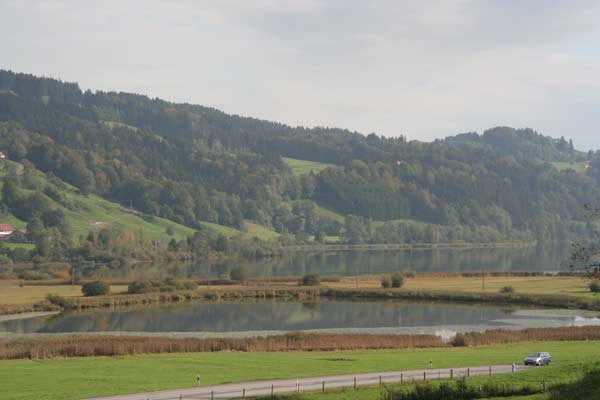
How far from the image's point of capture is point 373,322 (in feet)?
315

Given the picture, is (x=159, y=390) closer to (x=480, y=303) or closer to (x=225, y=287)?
(x=480, y=303)

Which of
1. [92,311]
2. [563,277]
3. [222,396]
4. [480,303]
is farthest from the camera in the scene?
[563,277]

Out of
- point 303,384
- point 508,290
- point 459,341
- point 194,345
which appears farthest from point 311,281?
point 303,384

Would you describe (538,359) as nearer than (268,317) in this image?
Yes

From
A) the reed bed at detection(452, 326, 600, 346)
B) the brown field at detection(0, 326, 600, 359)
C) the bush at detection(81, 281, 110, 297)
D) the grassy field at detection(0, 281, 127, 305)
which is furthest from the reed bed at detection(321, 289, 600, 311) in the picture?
the grassy field at detection(0, 281, 127, 305)

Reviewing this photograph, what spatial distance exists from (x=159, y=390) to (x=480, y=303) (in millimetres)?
77229

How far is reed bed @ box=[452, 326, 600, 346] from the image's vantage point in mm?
70631

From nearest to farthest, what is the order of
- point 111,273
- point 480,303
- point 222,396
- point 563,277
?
point 222,396 → point 480,303 → point 563,277 → point 111,273

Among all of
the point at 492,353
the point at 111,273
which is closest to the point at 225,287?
the point at 111,273

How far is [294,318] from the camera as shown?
100625mm

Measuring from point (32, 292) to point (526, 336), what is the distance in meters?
80.3

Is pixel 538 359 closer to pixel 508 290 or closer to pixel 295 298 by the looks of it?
pixel 508 290

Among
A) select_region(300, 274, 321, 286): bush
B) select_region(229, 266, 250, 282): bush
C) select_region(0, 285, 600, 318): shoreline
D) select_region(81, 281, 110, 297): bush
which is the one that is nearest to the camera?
select_region(0, 285, 600, 318): shoreline

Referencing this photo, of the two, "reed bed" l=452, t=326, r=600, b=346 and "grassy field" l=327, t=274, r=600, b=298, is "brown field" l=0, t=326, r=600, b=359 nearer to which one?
"reed bed" l=452, t=326, r=600, b=346
